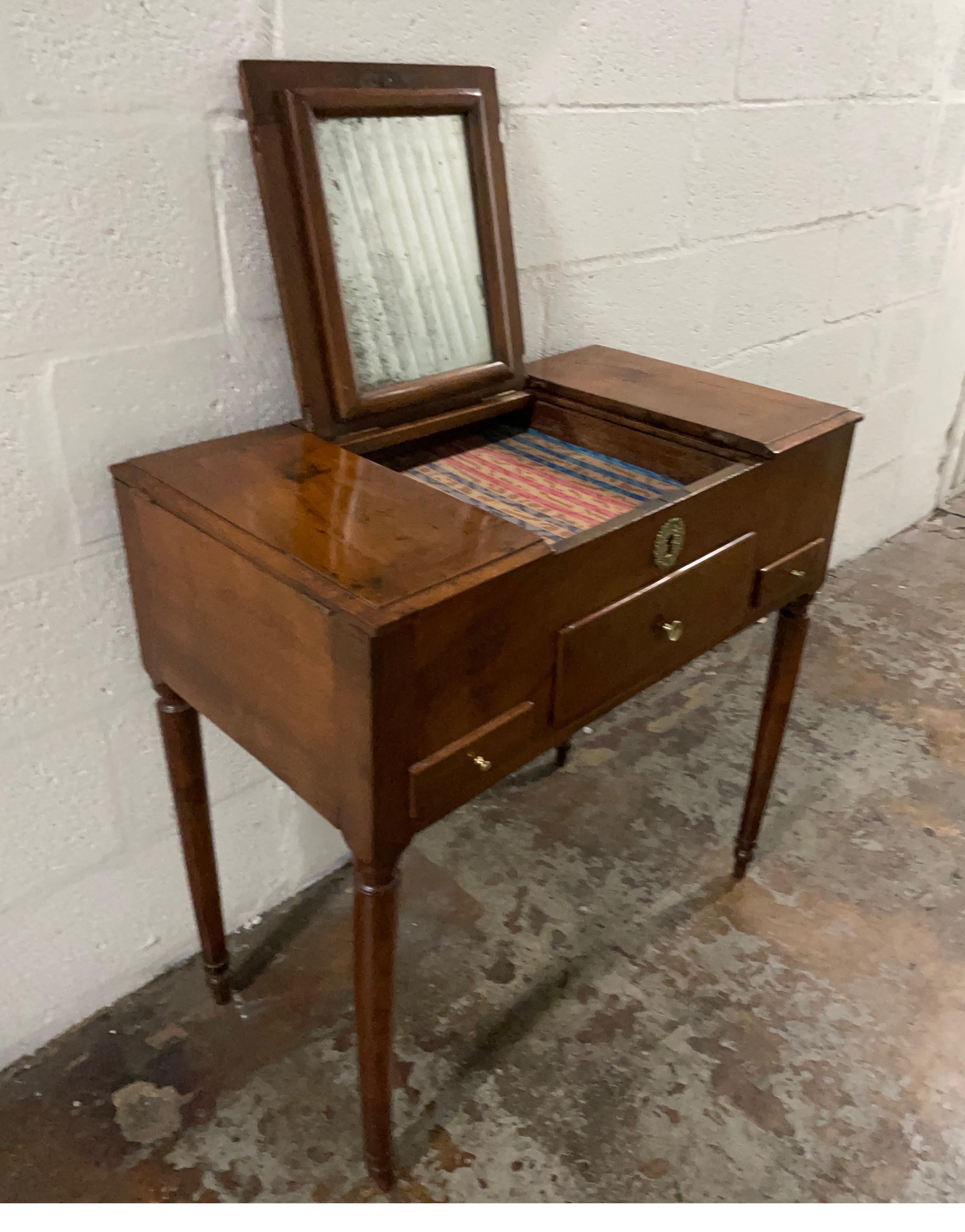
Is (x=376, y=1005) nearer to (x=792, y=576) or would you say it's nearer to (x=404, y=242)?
(x=792, y=576)

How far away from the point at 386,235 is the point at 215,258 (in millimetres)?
190

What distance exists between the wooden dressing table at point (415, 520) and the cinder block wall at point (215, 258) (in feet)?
0.24

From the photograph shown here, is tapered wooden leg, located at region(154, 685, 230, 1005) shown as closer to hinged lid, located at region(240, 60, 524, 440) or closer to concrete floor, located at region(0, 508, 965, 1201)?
concrete floor, located at region(0, 508, 965, 1201)

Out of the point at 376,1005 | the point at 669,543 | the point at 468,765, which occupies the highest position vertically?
the point at 669,543

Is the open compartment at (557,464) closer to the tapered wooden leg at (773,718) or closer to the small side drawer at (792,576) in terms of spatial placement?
the small side drawer at (792,576)

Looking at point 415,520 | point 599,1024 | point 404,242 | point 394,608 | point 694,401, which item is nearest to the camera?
point 394,608

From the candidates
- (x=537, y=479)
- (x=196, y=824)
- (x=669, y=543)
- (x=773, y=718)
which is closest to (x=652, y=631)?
(x=669, y=543)

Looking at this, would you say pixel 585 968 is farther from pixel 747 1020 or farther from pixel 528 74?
pixel 528 74

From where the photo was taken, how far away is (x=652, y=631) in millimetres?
1029

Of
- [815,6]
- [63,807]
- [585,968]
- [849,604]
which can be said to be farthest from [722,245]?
[63,807]

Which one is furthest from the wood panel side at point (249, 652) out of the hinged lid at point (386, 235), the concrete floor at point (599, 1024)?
the concrete floor at point (599, 1024)

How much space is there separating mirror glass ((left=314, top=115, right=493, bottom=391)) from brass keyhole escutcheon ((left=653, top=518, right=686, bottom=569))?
36cm

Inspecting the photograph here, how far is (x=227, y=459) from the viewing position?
99 cm

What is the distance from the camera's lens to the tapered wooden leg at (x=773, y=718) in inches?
52.4
